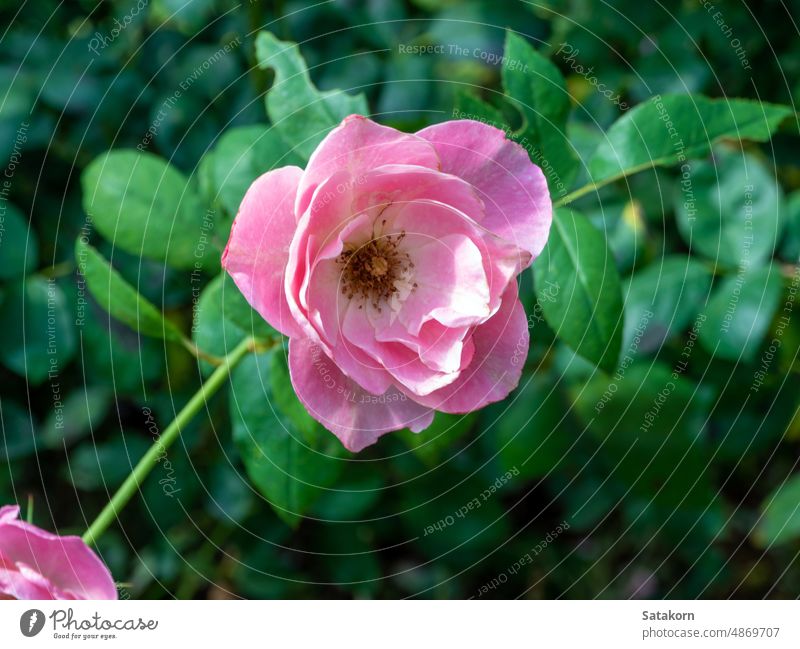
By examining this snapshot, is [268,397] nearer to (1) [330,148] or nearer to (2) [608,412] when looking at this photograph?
(1) [330,148]

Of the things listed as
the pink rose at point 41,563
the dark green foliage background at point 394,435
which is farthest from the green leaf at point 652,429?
the pink rose at point 41,563

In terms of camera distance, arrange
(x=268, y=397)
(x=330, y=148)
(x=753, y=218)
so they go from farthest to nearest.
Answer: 1. (x=753, y=218)
2. (x=268, y=397)
3. (x=330, y=148)

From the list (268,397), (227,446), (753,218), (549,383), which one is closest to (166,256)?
(268,397)

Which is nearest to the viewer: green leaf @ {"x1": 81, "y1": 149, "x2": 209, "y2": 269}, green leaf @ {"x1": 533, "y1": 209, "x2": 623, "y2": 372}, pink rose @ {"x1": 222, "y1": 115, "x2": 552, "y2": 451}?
pink rose @ {"x1": 222, "y1": 115, "x2": 552, "y2": 451}

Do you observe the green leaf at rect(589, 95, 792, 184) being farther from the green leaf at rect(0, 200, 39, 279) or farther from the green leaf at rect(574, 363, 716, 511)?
the green leaf at rect(0, 200, 39, 279)

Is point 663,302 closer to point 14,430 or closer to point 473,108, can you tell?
point 473,108
